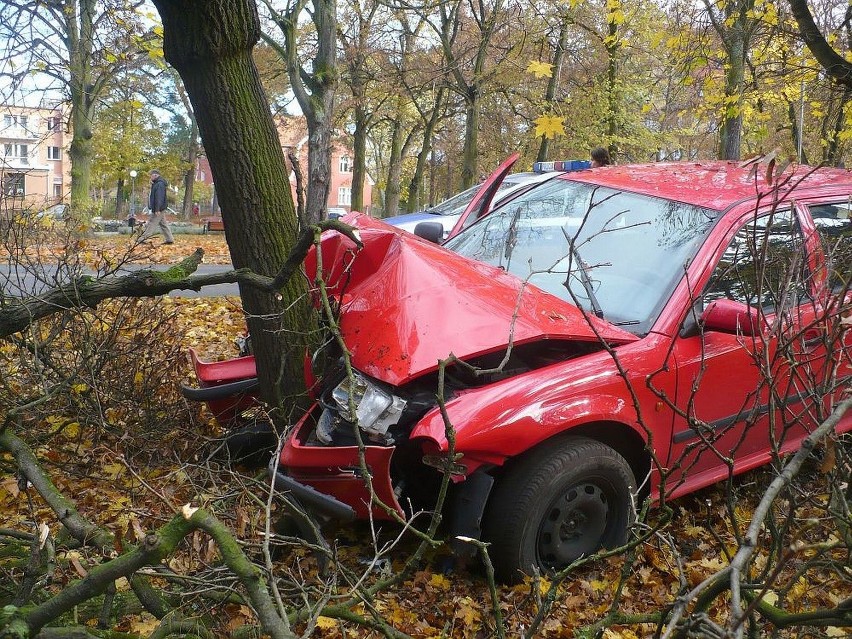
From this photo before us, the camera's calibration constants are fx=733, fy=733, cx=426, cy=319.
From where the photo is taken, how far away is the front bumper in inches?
117

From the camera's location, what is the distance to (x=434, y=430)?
2912 mm

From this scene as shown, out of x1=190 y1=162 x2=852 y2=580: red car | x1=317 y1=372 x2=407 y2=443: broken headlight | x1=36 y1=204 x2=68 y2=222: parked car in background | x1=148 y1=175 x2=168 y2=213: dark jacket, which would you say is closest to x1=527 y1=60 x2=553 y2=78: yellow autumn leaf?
x1=190 y1=162 x2=852 y2=580: red car

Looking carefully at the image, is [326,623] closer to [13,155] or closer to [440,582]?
[440,582]

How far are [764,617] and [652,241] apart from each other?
2.26 metres

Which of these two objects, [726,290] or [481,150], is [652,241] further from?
[481,150]

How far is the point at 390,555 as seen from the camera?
354 cm

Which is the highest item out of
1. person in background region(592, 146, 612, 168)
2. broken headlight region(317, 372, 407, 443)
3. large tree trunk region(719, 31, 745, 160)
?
large tree trunk region(719, 31, 745, 160)

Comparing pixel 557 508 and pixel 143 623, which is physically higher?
pixel 557 508

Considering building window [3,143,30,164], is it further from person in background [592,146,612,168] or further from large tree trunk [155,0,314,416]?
person in background [592,146,612,168]

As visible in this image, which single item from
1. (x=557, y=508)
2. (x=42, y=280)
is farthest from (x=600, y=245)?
(x=42, y=280)

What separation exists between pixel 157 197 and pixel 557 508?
55.2ft

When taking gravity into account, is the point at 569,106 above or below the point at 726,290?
above

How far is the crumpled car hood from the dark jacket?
15.3m

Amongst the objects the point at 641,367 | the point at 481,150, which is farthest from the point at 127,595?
the point at 481,150
